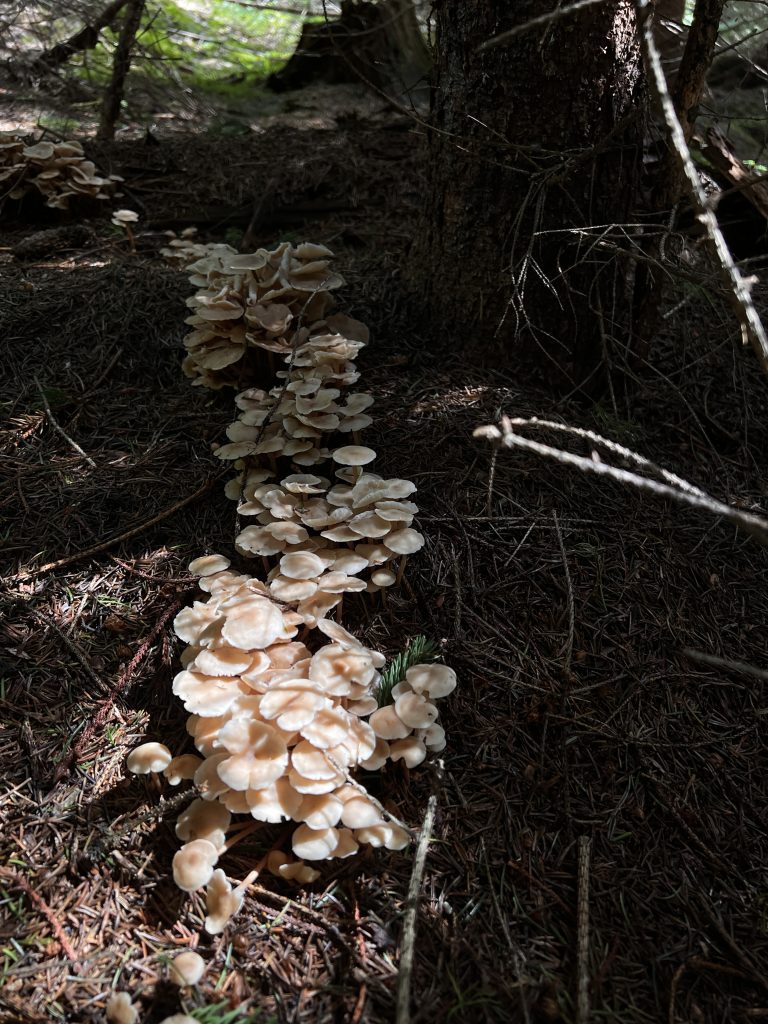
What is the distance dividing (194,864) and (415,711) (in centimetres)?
89

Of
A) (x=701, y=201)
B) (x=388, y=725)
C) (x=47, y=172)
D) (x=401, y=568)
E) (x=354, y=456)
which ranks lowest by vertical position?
(x=388, y=725)

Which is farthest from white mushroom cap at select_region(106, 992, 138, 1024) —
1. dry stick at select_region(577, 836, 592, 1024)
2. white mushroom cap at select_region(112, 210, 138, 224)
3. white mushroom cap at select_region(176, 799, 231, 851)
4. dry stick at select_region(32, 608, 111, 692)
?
white mushroom cap at select_region(112, 210, 138, 224)

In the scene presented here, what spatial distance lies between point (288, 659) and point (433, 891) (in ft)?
3.12

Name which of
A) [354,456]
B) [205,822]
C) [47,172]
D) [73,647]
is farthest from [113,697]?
[47,172]

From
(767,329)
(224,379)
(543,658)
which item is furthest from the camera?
(767,329)

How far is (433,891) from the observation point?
2336mm

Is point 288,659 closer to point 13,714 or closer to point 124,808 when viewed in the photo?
point 124,808

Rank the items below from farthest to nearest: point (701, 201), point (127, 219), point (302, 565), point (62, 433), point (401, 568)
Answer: point (127, 219) → point (62, 433) → point (401, 568) → point (302, 565) → point (701, 201)

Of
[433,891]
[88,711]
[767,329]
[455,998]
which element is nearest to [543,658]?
[433,891]

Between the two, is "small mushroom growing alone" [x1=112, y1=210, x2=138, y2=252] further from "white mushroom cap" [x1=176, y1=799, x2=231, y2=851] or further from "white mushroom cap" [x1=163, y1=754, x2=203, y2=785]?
"white mushroom cap" [x1=176, y1=799, x2=231, y2=851]

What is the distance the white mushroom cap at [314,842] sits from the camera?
2.21 metres

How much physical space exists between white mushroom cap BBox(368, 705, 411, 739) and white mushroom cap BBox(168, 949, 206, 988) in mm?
879

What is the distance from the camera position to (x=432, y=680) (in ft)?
8.68

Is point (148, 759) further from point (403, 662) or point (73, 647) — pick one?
point (403, 662)
